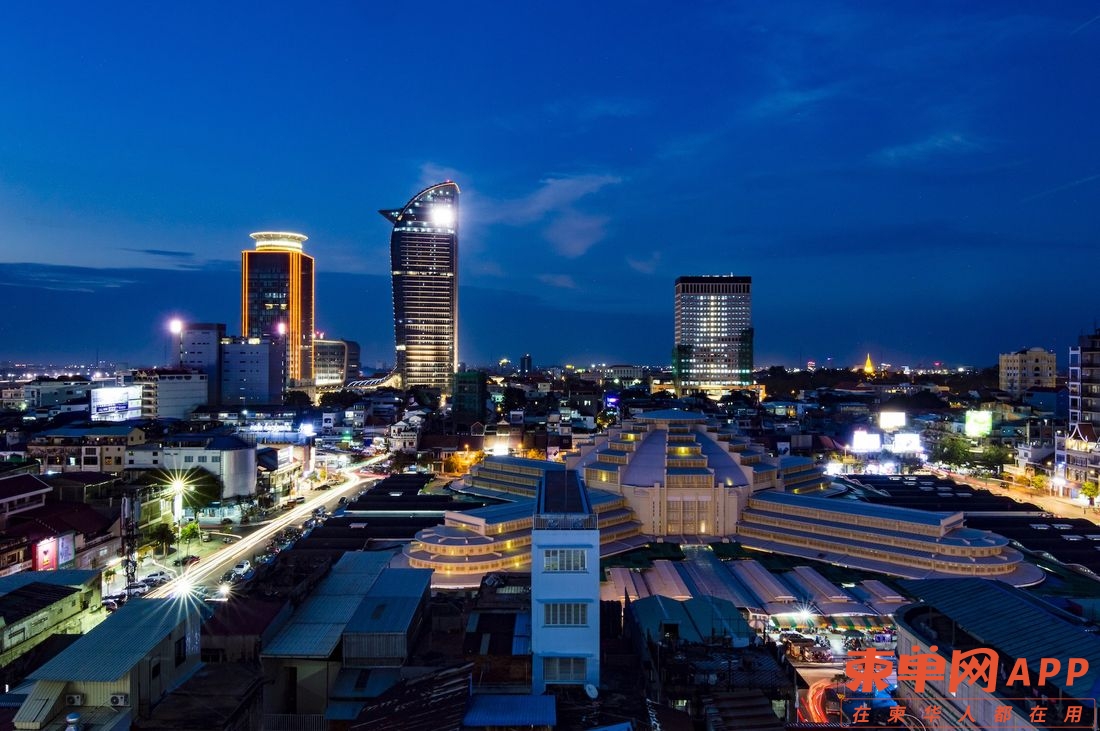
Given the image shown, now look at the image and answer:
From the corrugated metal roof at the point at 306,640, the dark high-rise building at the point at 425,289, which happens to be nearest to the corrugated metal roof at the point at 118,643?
the corrugated metal roof at the point at 306,640

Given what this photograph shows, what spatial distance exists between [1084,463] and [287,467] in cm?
6058

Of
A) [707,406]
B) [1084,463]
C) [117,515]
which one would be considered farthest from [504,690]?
[707,406]

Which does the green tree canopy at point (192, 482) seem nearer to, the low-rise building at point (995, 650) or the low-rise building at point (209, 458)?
the low-rise building at point (209, 458)

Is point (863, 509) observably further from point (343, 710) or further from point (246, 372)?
point (246, 372)

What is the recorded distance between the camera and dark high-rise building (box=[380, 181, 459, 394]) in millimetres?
141375

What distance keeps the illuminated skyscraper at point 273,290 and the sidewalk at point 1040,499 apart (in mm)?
121697

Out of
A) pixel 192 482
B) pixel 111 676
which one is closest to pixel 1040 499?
pixel 111 676

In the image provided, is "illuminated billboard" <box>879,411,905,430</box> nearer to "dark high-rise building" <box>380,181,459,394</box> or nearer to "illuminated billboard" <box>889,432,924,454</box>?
"illuminated billboard" <box>889,432,924,454</box>

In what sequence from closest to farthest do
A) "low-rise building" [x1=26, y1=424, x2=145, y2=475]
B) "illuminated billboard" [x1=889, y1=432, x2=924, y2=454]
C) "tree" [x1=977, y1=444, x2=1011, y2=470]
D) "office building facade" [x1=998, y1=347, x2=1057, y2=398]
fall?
"low-rise building" [x1=26, y1=424, x2=145, y2=475] < "tree" [x1=977, y1=444, x2=1011, y2=470] < "illuminated billboard" [x1=889, y1=432, x2=924, y2=454] < "office building facade" [x1=998, y1=347, x2=1057, y2=398]

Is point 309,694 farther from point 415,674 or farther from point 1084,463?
point 1084,463

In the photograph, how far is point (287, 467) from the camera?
5491 centimetres

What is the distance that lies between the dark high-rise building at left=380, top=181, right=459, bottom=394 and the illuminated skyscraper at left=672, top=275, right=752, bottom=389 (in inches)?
2162

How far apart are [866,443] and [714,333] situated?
96.5 m

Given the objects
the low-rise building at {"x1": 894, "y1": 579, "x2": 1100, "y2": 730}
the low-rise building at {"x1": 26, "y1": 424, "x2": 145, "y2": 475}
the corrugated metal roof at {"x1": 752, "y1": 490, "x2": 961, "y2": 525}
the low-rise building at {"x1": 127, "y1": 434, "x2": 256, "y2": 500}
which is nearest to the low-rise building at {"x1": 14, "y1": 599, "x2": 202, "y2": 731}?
the low-rise building at {"x1": 894, "y1": 579, "x2": 1100, "y2": 730}
